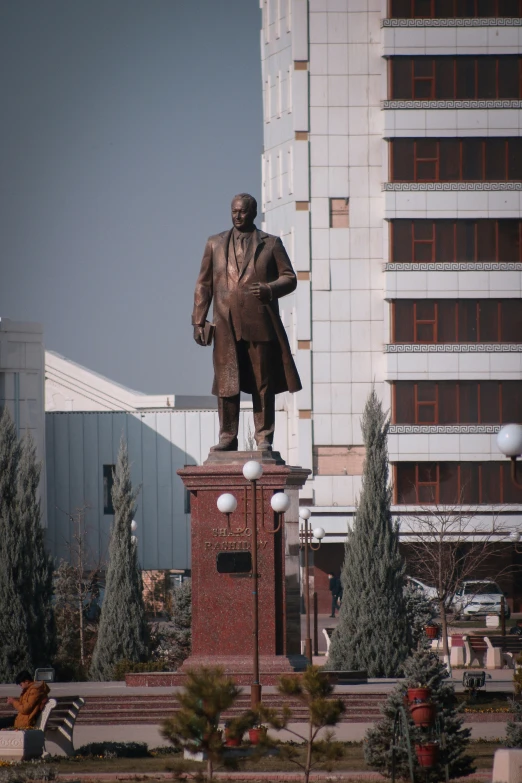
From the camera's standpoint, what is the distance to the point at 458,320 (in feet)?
162

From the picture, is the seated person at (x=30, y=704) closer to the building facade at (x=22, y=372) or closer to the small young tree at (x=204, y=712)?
the small young tree at (x=204, y=712)

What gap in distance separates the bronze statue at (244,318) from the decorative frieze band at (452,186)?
3140 centimetres

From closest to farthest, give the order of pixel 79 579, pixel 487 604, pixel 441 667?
pixel 441 667 → pixel 79 579 → pixel 487 604

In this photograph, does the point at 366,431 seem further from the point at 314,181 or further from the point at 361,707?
the point at 314,181

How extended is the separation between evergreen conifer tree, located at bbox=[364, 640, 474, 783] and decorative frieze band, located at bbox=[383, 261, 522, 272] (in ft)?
117

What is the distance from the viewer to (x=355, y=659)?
27.6m

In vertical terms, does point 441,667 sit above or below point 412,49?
below

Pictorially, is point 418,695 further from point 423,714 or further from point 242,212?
point 242,212

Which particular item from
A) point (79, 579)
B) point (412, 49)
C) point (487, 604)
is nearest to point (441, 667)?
point (79, 579)

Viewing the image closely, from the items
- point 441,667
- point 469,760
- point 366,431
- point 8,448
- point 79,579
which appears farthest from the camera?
point 79,579

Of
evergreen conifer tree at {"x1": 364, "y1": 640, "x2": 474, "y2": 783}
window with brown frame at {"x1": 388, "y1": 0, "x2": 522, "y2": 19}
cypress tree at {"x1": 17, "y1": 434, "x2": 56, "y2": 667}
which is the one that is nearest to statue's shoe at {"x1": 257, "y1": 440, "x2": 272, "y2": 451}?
evergreen conifer tree at {"x1": 364, "y1": 640, "x2": 474, "y2": 783}

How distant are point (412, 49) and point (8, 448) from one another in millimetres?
27327

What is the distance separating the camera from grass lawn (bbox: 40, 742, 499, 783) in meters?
14.6

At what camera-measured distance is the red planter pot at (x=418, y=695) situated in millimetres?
13508
